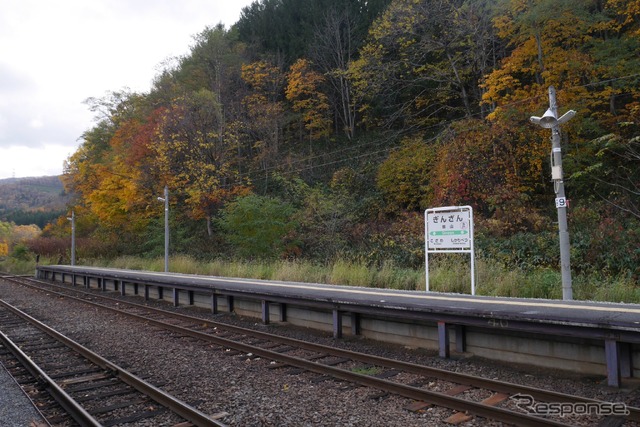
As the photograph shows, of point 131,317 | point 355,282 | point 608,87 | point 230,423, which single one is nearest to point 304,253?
point 355,282

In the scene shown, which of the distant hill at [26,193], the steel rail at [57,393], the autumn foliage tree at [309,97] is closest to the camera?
the steel rail at [57,393]

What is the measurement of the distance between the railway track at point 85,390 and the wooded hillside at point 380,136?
37.9 ft

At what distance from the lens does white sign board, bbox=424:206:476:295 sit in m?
11.3

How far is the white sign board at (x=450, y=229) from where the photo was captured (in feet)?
37.1

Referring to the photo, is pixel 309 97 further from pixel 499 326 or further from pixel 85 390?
pixel 85 390

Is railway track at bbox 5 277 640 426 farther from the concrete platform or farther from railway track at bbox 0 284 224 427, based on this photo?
railway track at bbox 0 284 224 427

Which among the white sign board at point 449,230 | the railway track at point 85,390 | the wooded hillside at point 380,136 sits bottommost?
the railway track at point 85,390

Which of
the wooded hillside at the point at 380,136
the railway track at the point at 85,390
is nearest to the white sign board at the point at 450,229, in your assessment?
the wooded hillside at the point at 380,136

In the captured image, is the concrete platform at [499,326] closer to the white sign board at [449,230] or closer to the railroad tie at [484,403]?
the railroad tie at [484,403]

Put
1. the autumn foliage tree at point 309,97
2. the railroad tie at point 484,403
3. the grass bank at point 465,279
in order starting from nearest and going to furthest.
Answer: the railroad tie at point 484,403
the grass bank at point 465,279
the autumn foliage tree at point 309,97

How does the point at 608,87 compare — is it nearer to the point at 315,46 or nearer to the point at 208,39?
the point at 315,46

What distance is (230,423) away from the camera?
5230 mm

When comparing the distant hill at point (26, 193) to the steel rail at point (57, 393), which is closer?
the steel rail at point (57, 393)

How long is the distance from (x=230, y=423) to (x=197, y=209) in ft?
93.0
